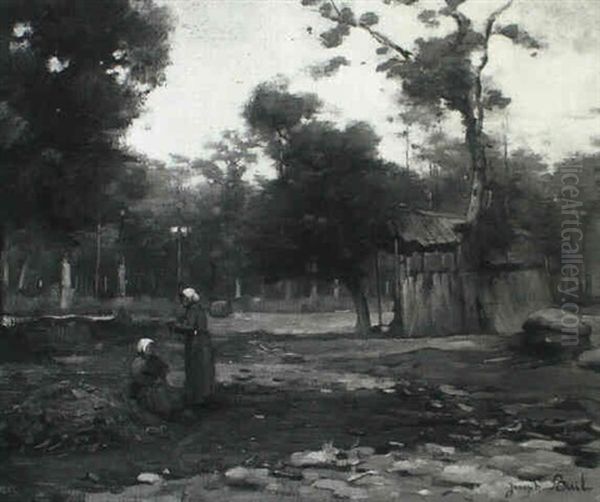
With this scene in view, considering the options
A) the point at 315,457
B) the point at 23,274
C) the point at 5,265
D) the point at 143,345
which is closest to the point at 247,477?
the point at 315,457

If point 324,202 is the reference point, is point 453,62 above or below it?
above

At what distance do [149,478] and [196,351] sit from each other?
0.70 m

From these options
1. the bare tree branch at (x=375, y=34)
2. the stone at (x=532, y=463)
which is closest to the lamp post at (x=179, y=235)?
the bare tree branch at (x=375, y=34)

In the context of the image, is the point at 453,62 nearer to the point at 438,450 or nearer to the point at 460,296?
the point at 460,296

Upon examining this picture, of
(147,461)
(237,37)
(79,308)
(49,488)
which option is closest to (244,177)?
(237,37)

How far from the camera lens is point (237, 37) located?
4.01 metres

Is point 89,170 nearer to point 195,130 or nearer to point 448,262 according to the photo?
point 195,130

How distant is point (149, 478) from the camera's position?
133 inches

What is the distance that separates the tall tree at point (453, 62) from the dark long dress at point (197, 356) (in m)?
1.51

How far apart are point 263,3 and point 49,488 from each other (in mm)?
2610

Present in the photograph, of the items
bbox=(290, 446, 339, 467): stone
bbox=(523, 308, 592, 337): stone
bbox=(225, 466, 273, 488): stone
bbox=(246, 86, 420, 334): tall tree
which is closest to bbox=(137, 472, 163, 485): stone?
Answer: bbox=(225, 466, 273, 488): stone

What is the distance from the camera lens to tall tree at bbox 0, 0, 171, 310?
3971mm

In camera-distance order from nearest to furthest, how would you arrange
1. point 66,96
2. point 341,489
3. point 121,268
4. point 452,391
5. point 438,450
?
point 341,489 → point 438,450 → point 452,391 → point 121,268 → point 66,96
